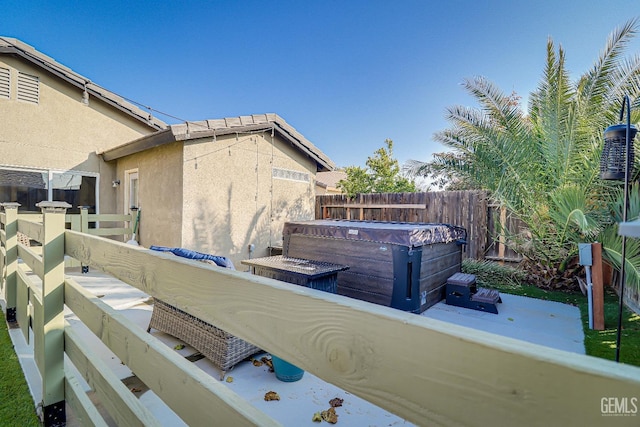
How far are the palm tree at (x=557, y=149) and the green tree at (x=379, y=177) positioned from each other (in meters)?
6.89

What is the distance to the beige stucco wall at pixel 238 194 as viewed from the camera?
736 centimetres

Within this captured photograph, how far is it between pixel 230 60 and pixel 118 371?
34.4 feet

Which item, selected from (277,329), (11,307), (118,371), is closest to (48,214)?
(118,371)

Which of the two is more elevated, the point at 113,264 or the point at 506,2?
the point at 506,2

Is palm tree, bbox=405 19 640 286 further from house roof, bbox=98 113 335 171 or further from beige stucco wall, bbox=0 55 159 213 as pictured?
beige stucco wall, bbox=0 55 159 213

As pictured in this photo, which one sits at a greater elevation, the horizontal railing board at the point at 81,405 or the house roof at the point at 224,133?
the house roof at the point at 224,133

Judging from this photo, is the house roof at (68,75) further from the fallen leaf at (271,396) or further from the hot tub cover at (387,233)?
the fallen leaf at (271,396)

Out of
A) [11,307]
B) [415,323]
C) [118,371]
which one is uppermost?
[415,323]

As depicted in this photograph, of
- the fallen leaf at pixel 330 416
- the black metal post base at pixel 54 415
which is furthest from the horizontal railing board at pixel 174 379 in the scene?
the fallen leaf at pixel 330 416

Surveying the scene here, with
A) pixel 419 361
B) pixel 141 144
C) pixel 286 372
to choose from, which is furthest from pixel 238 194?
pixel 419 361

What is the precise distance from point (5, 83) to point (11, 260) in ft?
23.2

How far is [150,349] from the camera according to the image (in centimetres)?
123

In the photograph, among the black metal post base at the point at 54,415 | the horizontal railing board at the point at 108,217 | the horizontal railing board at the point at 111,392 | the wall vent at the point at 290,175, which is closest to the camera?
the horizontal railing board at the point at 111,392

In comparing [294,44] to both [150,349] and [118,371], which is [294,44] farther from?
[150,349]
